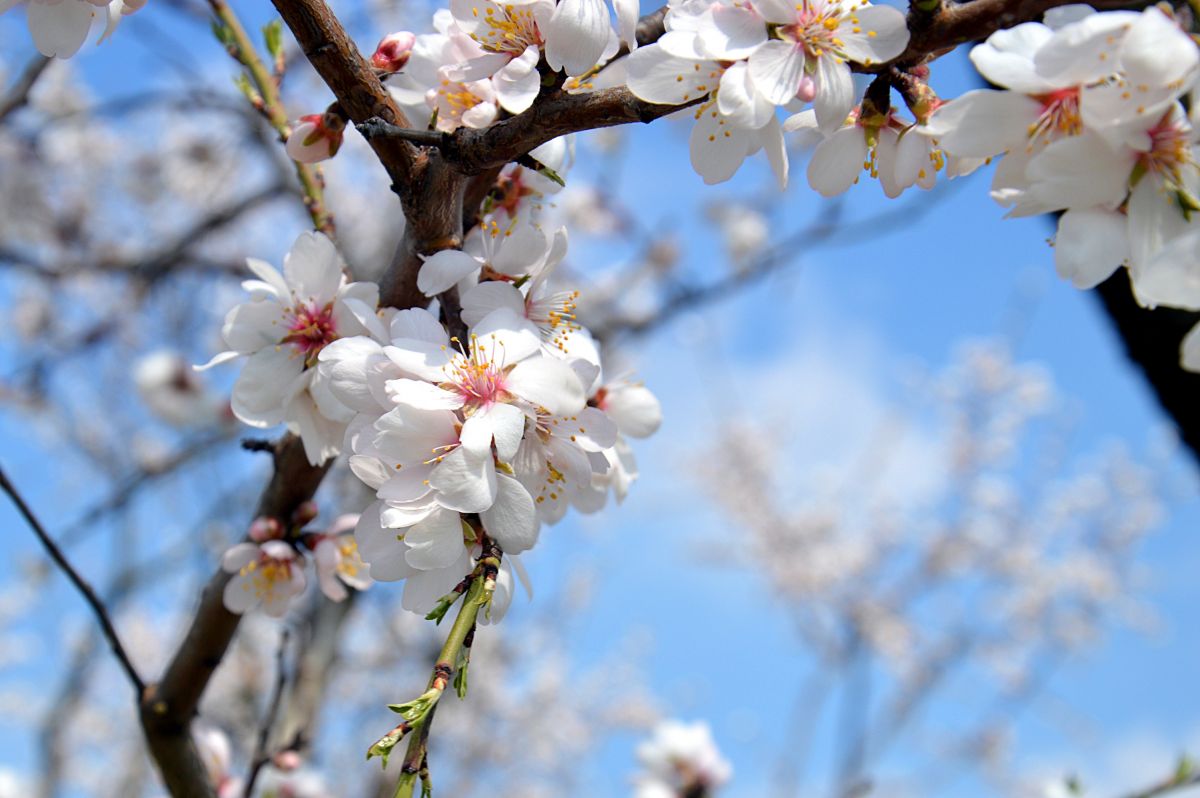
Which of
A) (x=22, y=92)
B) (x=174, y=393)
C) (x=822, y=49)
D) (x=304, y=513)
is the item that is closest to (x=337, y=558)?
(x=304, y=513)

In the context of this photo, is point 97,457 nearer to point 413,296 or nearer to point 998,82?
point 413,296

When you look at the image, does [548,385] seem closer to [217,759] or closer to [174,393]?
[217,759]

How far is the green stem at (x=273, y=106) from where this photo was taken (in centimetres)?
122

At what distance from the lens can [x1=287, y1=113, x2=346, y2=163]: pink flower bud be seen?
98 centimetres

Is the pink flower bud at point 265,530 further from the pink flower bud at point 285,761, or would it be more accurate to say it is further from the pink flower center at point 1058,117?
the pink flower center at point 1058,117

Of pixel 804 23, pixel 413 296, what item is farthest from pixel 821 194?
pixel 413 296

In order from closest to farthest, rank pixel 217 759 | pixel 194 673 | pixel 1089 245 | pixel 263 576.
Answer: pixel 1089 245 → pixel 263 576 → pixel 194 673 → pixel 217 759

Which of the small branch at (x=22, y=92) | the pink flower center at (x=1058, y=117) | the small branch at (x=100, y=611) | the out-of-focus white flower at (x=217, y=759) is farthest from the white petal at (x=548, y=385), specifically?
the small branch at (x=22, y=92)

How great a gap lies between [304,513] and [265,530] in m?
0.05

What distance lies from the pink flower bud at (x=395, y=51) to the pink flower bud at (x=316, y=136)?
9cm

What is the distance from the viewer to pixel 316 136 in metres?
0.99

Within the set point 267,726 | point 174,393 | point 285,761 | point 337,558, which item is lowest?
point 174,393

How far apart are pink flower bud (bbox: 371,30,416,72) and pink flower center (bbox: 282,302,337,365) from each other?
268mm

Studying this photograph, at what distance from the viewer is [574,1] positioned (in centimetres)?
85
